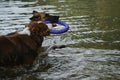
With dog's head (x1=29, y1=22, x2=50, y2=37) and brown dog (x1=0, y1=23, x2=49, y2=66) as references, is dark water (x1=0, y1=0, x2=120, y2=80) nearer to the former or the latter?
brown dog (x1=0, y1=23, x2=49, y2=66)

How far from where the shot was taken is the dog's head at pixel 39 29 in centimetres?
904

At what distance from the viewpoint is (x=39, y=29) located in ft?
30.0

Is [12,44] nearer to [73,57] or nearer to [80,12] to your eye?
[73,57]

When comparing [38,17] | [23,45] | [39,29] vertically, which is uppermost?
[38,17]

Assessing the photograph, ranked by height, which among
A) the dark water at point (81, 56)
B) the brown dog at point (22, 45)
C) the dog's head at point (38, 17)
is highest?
the dog's head at point (38, 17)

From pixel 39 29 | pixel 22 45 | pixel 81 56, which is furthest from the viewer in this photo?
pixel 81 56

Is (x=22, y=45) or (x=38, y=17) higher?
(x=38, y=17)

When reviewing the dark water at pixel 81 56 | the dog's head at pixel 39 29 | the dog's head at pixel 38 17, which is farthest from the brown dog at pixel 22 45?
the dog's head at pixel 38 17

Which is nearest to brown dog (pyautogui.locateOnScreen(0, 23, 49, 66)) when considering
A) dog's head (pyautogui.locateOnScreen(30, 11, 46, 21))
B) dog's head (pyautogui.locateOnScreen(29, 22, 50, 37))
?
dog's head (pyautogui.locateOnScreen(29, 22, 50, 37))

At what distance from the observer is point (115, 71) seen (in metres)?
8.91

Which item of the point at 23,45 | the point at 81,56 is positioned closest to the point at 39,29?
the point at 23,45

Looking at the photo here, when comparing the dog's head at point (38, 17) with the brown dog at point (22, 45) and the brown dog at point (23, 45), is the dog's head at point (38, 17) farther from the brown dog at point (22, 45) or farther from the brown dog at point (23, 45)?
the brown dog at point (22, 45)

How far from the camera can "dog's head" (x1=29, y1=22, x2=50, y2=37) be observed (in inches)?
356

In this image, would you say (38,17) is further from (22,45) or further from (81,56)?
(81,56)
